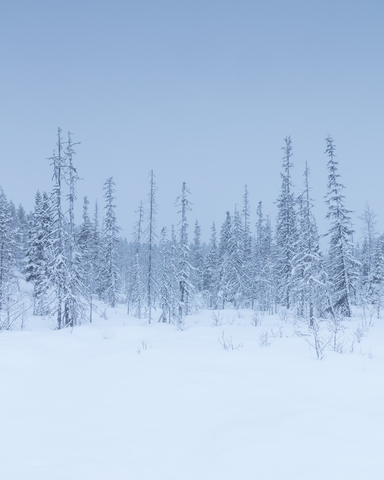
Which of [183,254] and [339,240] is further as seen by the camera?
[183,254]

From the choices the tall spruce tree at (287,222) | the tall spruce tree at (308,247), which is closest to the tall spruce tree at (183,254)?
the tall spruce tree at (287,222)

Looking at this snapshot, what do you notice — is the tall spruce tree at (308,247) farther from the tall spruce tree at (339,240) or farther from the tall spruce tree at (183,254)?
the tall spruce tree at (183,254)

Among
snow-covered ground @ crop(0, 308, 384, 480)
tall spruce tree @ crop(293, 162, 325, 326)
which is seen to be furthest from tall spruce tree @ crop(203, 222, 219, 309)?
snow-covered ground @ crop(0, 308, 384, 480)

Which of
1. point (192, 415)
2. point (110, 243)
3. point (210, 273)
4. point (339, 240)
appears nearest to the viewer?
point (192, 415)

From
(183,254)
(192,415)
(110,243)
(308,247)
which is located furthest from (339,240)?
(110,243)

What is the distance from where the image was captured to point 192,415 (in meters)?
4.51

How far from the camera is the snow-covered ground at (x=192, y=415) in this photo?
316cm

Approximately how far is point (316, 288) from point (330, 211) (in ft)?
29.2

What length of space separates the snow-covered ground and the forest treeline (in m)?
3.33

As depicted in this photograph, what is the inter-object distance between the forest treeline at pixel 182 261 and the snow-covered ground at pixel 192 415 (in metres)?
3.33

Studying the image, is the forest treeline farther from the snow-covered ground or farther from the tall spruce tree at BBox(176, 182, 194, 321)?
the snow-covered ground

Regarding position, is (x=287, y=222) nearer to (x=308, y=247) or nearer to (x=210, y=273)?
(x=308, y=247)

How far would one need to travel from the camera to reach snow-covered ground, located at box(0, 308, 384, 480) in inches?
124

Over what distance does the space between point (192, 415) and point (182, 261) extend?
88.4ft
